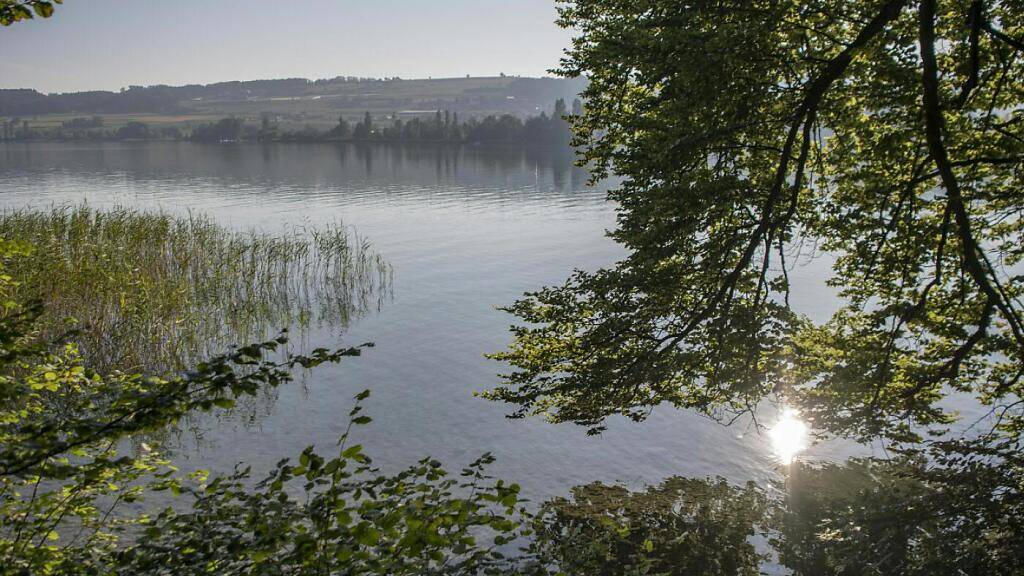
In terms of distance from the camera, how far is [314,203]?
195 ft

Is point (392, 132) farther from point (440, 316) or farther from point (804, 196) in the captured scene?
point (804, 196)

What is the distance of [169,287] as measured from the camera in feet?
79.8

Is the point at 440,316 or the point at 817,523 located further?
the point at 440,316

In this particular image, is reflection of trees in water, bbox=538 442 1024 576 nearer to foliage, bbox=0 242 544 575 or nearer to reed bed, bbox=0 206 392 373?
foliage, bbox=0 242 544 575

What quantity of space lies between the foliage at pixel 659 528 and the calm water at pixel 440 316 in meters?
0.83

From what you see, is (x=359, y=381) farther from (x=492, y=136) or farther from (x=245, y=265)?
(x=492, y=136)

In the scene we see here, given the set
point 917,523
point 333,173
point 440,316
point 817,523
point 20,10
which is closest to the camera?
point 20,10

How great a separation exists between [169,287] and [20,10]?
20258 mm

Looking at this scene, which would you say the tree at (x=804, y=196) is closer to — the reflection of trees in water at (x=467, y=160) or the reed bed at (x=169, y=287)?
the reed bed at (x=169, y=287)

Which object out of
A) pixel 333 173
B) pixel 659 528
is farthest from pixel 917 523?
pixel 333 173

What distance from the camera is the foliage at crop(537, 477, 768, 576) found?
1191cm

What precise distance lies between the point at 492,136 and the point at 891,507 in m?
149

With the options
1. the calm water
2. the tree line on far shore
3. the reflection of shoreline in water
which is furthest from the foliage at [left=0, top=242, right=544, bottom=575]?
the tree line on far shore

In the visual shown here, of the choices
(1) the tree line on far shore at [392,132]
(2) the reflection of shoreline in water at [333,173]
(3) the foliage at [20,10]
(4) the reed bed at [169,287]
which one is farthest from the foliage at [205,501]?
(1) the tree line on far shore at [392,132]
